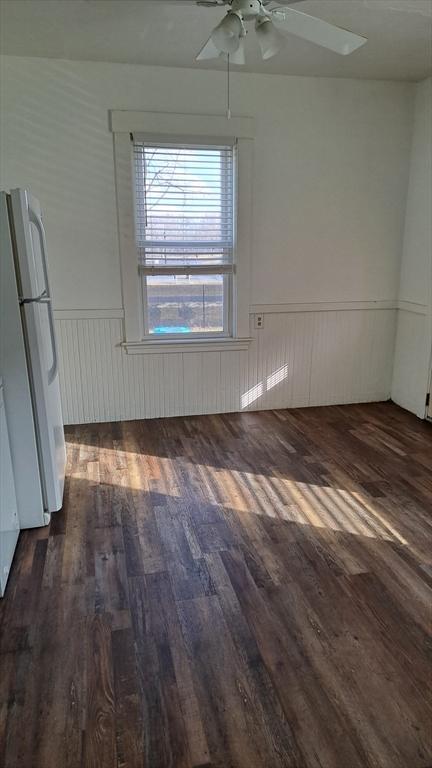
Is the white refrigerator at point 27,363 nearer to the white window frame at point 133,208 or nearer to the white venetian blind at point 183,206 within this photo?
the white window frame at point 133,208

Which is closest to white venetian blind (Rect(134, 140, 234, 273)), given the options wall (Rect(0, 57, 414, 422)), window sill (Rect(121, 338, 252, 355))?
wall (Rect(0, 57, 414, 422))

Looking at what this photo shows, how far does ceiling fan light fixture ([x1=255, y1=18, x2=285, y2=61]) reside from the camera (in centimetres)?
211

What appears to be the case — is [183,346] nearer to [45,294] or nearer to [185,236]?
[185,236]

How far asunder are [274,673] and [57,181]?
3.55 metres

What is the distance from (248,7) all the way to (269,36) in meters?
0.15

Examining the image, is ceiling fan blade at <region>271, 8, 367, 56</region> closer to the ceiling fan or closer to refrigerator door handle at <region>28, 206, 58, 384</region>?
the ceiling fan

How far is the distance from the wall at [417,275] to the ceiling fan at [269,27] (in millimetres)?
2105

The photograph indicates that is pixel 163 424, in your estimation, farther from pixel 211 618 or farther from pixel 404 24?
pixel 404 24

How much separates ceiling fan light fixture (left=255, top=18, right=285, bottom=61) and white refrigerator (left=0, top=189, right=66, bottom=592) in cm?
131

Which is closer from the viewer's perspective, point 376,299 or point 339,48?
point 339,48

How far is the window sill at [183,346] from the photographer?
412cm

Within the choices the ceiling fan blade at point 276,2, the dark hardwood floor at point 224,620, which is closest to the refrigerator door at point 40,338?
the dark hardwood floor at point 224,620

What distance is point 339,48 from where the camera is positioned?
2.36 m

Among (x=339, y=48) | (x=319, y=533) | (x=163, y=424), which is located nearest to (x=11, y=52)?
(x=339, y=48)
